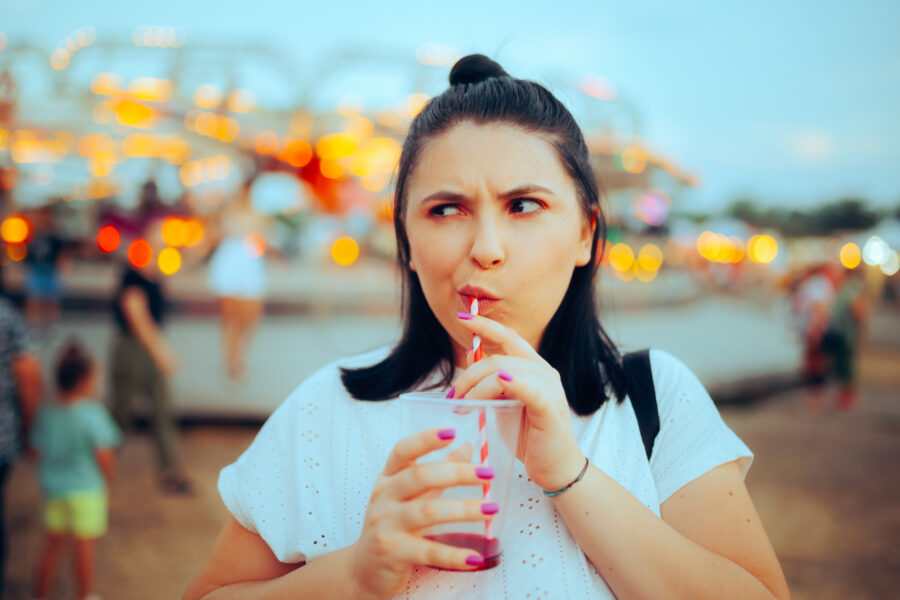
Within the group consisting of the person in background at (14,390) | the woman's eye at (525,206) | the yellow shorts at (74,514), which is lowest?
the yellow shorts at (74,514)

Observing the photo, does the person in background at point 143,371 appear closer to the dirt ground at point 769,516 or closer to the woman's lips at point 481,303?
the dirt ground at point 769,516

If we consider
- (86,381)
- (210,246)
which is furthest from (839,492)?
(210,246)

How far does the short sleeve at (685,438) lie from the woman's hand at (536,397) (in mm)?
302

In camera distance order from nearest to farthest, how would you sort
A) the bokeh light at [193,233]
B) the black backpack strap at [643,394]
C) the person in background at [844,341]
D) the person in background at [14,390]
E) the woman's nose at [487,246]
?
the woman's nose at [487,246] → the black backpack strap at [643,394] → the person in background at [14,390] → the person in background at [844,341] → the bokeh light at [193,233]

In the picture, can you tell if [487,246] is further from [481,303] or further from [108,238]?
[108,238]

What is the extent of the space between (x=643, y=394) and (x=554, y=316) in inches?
10.8

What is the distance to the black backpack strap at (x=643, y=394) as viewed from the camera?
1276 mm

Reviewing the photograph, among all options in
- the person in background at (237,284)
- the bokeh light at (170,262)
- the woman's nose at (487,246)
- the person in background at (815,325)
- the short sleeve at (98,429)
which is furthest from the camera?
the bokeh light at (170,262)

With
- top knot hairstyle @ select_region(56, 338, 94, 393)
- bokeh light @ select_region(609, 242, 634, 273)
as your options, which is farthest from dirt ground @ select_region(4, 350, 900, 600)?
bokeh light @ select_region(609, 242, 634, 273)

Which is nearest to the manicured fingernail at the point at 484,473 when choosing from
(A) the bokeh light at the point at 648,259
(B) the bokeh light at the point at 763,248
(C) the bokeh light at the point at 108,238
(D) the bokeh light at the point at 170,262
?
(D) the bokeh light at the point at 170,262

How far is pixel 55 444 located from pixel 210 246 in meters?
14.3

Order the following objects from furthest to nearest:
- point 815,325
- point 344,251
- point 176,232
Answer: point 344,251 < point 176,232 < point 815,325

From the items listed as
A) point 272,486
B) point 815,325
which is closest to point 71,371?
point 272,486

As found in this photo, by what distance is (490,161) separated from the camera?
1202 mm
